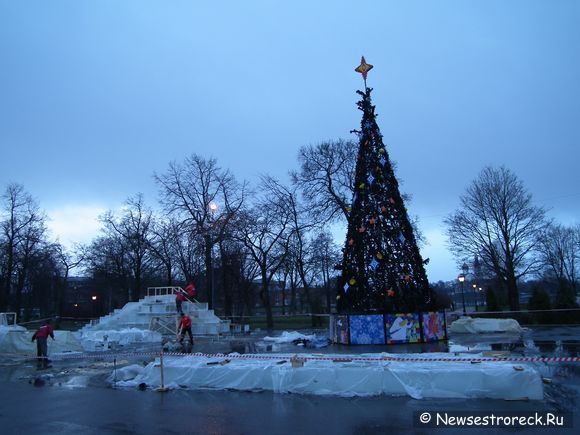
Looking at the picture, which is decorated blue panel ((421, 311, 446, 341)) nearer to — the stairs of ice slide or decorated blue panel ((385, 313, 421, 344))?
decorated blue panel ((385, 313, 421, 344))

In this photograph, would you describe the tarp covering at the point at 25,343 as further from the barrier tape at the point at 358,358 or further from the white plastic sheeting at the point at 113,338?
the white plastic sheeting at the point at 113,338

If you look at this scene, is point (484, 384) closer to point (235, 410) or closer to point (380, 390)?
point (380, 390)

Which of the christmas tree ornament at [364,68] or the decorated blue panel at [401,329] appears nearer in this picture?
the decorated blue panel at [401,329]

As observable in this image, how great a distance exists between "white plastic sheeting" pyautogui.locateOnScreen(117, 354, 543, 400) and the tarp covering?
35.3 ft

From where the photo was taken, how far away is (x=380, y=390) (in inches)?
355

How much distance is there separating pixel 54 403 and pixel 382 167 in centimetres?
1493

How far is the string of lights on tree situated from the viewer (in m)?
18.9

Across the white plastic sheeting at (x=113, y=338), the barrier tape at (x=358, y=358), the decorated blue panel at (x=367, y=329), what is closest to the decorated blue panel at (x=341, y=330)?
the decorated blue panel at (x=367, y=329)

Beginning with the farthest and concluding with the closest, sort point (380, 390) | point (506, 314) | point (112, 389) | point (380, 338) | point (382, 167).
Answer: point (506, 314) → point (382, 167) → point (380, 338) → point (112, 389) → point (380, 390)

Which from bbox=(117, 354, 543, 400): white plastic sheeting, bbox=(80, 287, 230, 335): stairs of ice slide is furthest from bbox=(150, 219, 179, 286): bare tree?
bbox=(117, 354, 543, 400): white plastic sheeting

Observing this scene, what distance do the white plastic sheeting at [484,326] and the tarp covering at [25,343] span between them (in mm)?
18738

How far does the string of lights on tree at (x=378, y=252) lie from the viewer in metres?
18.9

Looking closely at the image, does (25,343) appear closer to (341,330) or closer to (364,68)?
(341,330)

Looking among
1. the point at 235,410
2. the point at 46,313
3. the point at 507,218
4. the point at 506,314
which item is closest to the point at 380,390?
the point at 235,410
